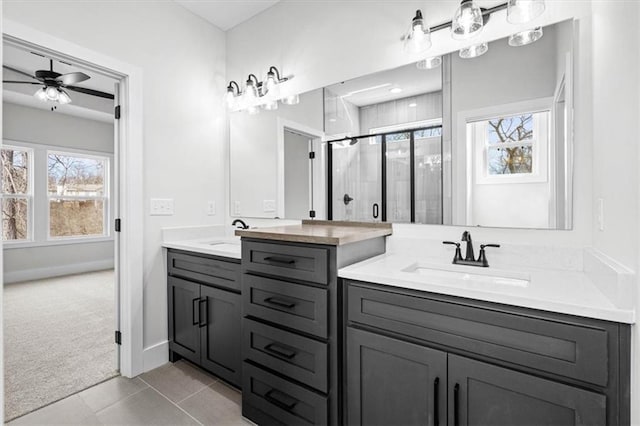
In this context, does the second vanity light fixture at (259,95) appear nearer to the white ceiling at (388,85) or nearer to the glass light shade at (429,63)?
the white ceiling at (388,85)

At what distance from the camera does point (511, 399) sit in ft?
3.59

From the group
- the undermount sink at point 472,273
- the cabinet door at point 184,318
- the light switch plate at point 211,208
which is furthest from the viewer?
the light switch plate at point 211,208

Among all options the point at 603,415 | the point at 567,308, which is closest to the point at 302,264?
the point at 567,308

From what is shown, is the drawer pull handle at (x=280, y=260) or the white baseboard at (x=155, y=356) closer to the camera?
the drawer pull handle at (x=280, y=260)

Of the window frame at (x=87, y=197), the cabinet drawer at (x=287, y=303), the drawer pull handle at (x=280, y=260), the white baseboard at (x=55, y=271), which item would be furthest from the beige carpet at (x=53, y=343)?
the drawer pull handle at (x=280, y=260)

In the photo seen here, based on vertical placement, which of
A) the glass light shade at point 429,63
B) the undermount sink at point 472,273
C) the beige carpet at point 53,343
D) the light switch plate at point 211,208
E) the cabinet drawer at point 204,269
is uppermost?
the glass light shade at point 429,63

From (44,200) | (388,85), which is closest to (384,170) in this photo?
(388,85)

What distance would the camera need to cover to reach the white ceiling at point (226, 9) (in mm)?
2521

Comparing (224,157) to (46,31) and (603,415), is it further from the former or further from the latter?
(603,415)

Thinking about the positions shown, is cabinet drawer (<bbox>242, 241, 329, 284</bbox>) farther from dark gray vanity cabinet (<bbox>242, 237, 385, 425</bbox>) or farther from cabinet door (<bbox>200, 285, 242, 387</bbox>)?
cabinet door (<bbox>200, 285, 242, 387</bbox>)

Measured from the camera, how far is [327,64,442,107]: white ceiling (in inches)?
72.7

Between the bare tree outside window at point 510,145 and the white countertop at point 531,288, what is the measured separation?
1.65 feet

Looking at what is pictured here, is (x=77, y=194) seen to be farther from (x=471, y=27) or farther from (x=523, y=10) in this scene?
(x=523, y=10)

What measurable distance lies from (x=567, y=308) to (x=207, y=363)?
2009 mm
